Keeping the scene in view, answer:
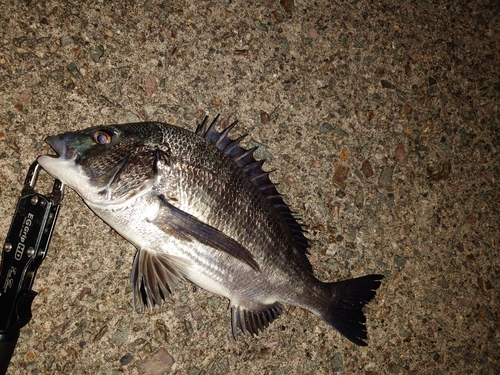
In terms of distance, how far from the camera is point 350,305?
2195mm

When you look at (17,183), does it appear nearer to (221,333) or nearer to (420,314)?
(221,333)

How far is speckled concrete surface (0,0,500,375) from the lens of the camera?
6.12 ft

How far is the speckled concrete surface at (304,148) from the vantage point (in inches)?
73.4

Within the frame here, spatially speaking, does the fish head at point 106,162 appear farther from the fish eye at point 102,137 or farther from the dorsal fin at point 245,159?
the dorsal fin at point 245,159

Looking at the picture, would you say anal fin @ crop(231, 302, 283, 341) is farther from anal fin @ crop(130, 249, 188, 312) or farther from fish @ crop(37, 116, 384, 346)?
anal fin @ crop(130, 249, 188, 312)

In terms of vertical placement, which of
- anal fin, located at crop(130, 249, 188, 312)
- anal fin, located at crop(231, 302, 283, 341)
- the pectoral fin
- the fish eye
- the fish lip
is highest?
the fish eye

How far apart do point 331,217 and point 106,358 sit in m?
1.58

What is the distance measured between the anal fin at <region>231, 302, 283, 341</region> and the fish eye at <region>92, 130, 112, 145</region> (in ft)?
3.62

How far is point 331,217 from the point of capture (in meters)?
2.45

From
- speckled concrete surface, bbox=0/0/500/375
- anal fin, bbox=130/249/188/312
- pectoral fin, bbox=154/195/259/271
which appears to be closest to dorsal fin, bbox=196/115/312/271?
speckled concrete surface, bbox=0/0/500/375

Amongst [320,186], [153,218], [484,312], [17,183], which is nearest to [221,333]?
[153,218]

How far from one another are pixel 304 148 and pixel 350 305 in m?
1.03

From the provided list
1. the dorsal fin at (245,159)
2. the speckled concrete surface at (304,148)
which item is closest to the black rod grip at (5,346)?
the speckled concrete surface at (304,148)

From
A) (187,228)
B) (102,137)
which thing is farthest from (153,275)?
(102,137)
